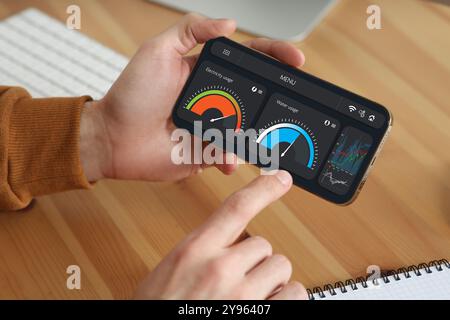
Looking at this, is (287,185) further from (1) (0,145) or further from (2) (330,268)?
(1) (0,145)

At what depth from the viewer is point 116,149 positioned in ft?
2.48

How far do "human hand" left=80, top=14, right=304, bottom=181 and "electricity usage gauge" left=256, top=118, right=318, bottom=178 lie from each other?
70mm

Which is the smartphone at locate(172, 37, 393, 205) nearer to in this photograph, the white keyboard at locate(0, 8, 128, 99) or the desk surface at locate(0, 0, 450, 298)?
the desk surface at locate(0, 0, 450, 298)

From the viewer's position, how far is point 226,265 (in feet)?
1.68

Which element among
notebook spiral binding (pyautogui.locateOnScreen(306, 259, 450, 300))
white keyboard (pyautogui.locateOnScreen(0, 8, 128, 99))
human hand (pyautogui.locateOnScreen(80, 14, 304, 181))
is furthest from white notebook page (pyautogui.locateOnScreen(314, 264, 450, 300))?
white keyboard (pyautogui.locateOnScreen(0, 8, 128, 99))

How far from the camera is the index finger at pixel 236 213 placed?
530mm

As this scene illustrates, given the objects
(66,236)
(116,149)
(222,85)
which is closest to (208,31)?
(222,85)

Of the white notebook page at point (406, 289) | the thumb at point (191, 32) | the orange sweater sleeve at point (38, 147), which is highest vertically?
the thumb at point (191, 32)

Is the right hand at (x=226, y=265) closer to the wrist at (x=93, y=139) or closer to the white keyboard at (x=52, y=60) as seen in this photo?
the wrist at (x=93, y=139)

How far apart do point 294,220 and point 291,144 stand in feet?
0.35

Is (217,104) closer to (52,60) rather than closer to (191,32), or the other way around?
(191,32)

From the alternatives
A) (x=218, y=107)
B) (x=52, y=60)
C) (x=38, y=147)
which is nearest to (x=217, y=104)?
(x=218, y=107)

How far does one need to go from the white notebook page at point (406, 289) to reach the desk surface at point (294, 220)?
27 mm

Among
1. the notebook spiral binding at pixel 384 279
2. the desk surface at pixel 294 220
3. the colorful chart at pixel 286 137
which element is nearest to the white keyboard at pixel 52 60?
the desk surface at pixel 294 220
